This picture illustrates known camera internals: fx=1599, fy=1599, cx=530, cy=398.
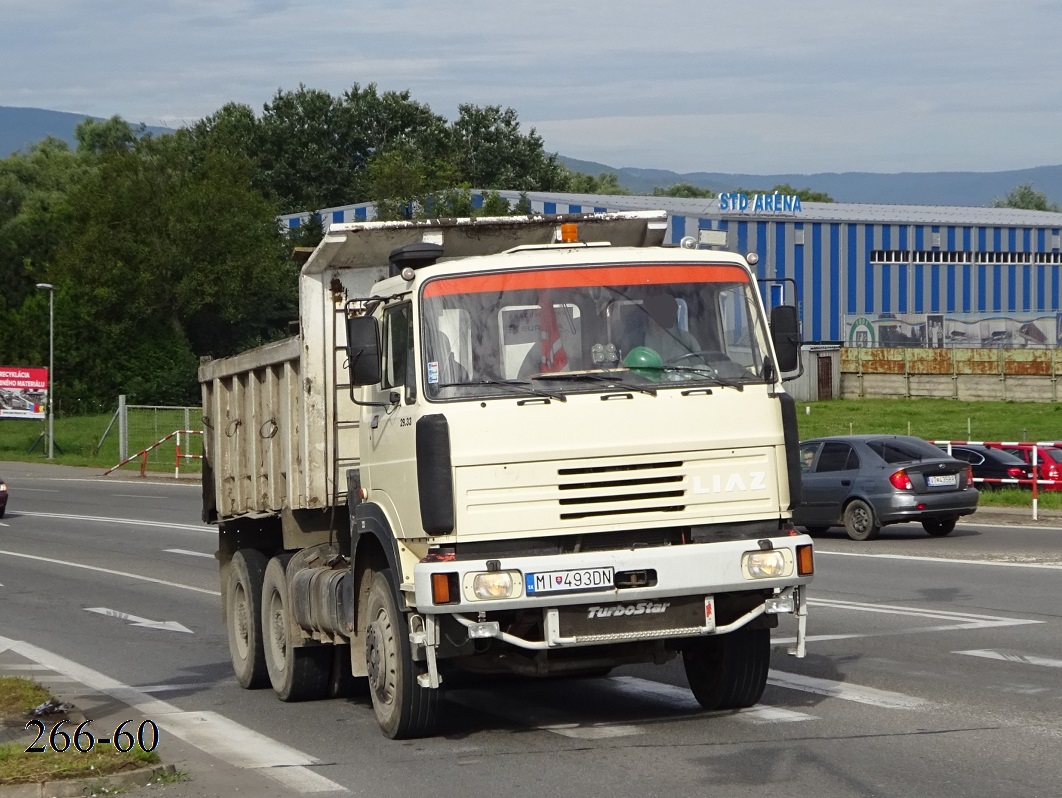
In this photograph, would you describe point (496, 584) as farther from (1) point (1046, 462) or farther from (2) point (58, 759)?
(1) point (1046, 462)

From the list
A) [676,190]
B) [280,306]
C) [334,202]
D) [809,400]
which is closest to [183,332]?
[280,306]

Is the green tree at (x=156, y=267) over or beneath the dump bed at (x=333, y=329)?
over

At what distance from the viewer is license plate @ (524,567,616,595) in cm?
790

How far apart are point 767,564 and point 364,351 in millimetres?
2366

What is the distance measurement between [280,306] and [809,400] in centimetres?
3027

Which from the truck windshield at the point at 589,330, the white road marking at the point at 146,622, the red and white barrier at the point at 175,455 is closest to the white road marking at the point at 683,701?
the truck windshield at the point at 589,330

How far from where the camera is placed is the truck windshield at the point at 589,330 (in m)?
8.23

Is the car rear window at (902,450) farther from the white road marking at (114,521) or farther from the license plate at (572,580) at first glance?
the license plate at (572,580)

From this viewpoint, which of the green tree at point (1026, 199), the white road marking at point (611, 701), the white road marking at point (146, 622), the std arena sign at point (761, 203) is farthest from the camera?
the green tree at point (1026, 199)

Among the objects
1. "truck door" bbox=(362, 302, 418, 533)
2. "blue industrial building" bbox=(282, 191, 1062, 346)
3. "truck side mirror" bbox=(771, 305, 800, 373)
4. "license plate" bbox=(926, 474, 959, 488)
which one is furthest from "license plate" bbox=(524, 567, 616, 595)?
"blue industrial building" bbox=(282, 191, 1062, 346)

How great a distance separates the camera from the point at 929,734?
8.23 meters

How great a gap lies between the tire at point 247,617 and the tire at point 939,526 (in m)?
13.6

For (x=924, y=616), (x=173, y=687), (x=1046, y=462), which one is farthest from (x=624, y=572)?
(x=1046, y=462)

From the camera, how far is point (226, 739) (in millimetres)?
9070
